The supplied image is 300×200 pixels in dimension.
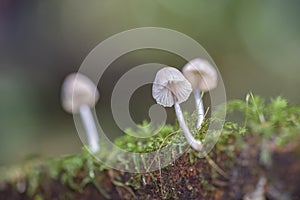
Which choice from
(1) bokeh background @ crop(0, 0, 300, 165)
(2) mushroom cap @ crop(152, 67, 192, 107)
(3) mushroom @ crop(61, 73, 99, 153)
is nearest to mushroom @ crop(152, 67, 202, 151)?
(2) mushroom cap @ crop(152, 67, 192, 107)

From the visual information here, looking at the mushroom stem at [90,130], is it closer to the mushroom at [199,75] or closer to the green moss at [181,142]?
the green moss at [181,142]

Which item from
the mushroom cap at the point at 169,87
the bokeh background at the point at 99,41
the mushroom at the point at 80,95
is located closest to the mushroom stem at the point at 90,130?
the mushroom at the point at 80,95

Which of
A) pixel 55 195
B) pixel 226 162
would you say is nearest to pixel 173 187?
pixel 226 162

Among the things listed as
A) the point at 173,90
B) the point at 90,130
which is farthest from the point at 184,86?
the point at 90,130

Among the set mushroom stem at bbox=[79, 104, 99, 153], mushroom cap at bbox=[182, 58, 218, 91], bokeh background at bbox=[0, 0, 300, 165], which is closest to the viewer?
mushroom cap at bbox=[182, 58, 218, 91]

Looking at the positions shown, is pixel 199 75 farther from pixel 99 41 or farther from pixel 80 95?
pixel 99 41

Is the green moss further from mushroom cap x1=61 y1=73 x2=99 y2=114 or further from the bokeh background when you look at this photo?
the bokeh background
